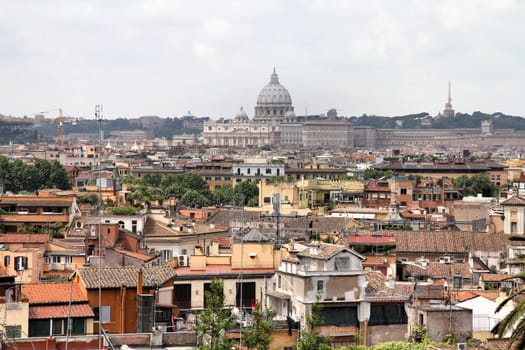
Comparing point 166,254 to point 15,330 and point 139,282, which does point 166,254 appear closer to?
point 139,282

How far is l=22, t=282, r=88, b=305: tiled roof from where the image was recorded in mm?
21547

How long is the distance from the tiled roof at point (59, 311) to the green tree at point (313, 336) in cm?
292

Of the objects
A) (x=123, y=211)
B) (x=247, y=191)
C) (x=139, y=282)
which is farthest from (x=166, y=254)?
(x=247, y=191)

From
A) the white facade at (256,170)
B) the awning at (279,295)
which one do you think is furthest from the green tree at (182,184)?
the awning at (279,295)

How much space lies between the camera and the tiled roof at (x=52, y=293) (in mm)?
21547

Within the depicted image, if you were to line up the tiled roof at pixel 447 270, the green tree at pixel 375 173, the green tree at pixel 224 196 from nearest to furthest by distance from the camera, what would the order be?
the tiled roof at pixel 447 270, the green tree at pixel 224 196, the green tree at pixel 375 173

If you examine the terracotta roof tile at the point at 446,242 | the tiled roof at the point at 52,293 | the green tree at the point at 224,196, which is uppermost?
the tiled roof at the point at 52,293

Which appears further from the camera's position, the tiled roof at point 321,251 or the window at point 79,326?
the tiled roof at point 321,251

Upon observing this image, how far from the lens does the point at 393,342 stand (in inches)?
860

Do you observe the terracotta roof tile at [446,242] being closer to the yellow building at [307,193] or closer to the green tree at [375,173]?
the yellow building at [307,193]

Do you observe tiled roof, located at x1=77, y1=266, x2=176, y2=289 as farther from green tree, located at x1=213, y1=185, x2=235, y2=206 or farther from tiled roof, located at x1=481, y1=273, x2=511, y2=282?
green tree, located at x1=213, y1=185, x2=235, y2=206

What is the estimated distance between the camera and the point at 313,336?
19578mm

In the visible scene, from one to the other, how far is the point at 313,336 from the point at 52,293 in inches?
162

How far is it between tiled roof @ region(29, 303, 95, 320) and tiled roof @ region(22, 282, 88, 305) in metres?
0.11
